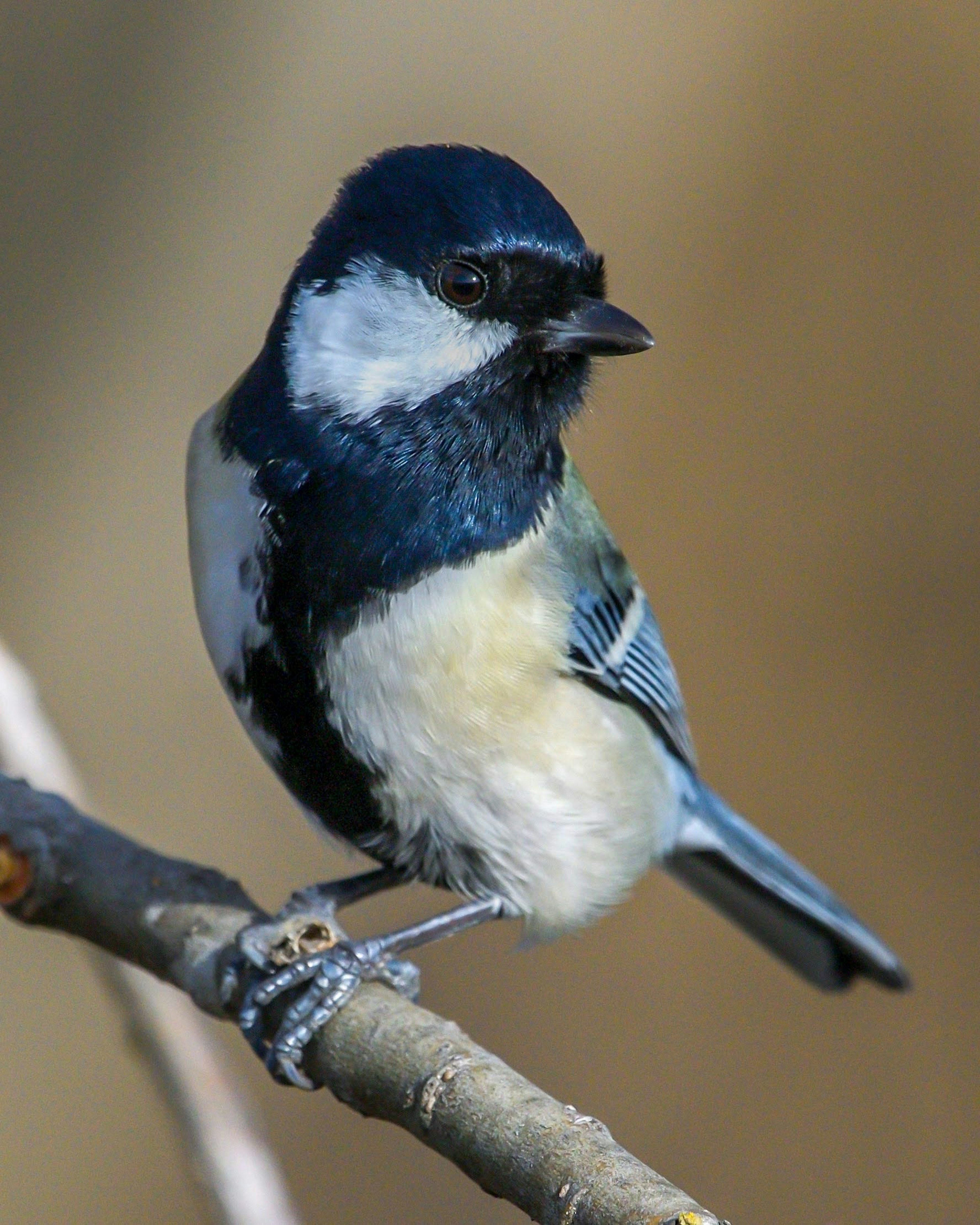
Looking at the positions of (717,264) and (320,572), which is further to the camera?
(717,264)

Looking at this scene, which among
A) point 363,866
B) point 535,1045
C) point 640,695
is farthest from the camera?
point 535,1045

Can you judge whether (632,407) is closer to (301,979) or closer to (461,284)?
(461,284)

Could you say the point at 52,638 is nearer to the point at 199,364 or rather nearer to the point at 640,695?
the point at 199,364

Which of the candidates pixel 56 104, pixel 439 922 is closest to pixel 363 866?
pixel 439 922

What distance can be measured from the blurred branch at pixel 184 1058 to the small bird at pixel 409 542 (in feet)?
0.30

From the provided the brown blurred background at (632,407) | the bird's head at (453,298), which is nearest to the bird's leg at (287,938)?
the bird's head at (453,298)

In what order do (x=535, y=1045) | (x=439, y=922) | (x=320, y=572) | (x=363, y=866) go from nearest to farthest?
(x=320, y=572) → (x=439, y=922) → (x=363, y=866) → (x=535, y=1045)

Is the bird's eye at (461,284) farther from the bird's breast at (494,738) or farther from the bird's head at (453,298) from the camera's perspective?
the bird's breast at (494,738)

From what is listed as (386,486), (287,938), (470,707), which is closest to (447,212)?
(386,486)

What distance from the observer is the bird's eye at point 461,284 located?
1.88 metres

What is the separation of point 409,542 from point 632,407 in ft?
7.40

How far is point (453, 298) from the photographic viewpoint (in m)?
1.89

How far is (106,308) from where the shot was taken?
3.97 meters

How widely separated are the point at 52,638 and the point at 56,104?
1.48m
